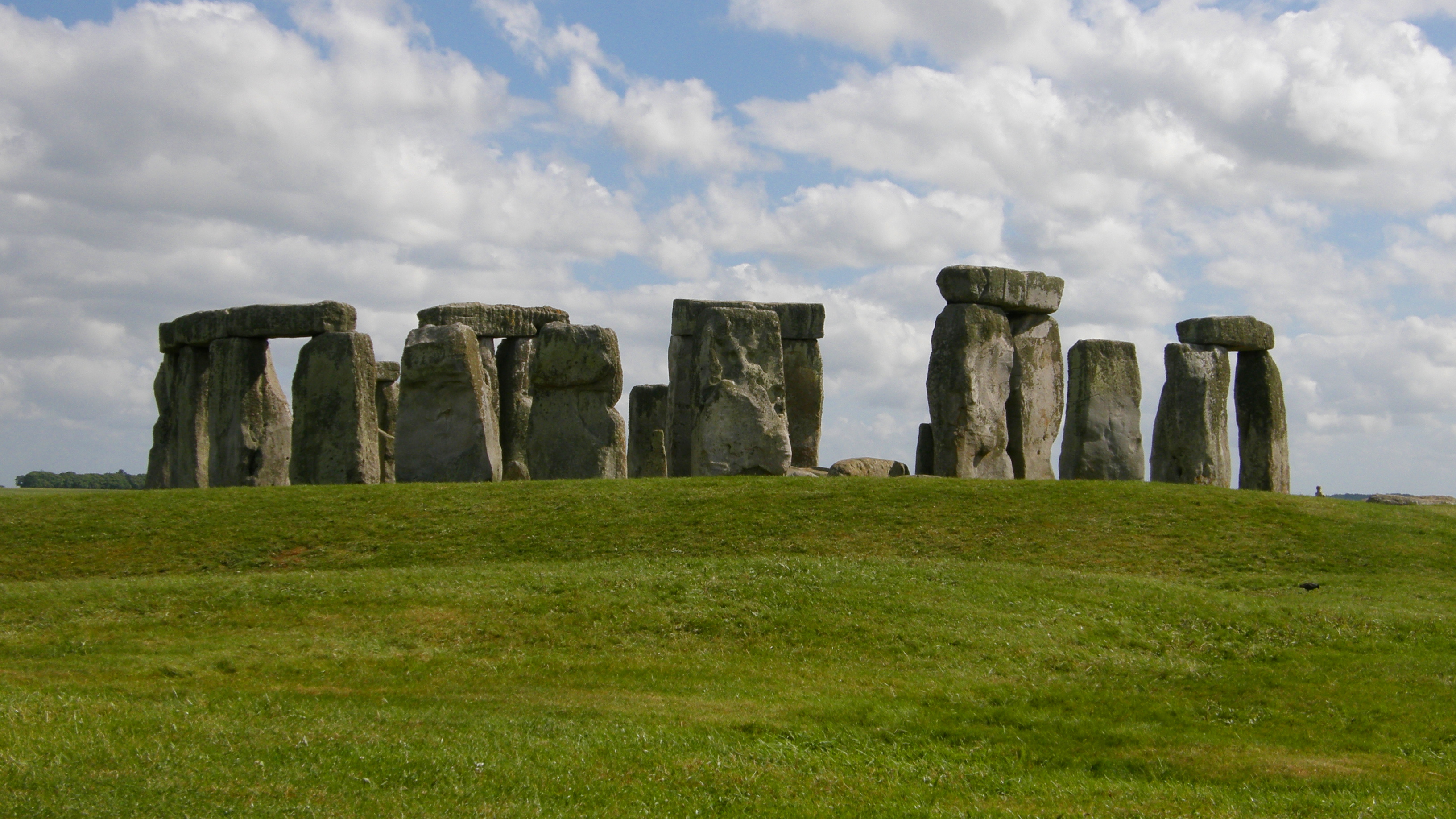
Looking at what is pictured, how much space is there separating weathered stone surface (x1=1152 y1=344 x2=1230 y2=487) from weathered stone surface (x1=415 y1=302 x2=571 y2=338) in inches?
588

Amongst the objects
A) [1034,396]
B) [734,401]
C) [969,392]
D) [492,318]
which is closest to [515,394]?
[492,318]

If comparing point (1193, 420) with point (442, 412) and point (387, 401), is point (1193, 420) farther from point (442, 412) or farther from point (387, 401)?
point (387, 401)

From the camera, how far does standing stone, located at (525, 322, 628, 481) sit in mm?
31797

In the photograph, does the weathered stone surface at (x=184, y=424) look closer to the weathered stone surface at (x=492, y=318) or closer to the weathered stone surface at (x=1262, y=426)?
the weathered stone surface at (x=492, y=318)

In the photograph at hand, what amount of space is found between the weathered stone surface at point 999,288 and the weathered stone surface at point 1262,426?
5.28 meters

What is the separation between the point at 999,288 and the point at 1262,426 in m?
7.60

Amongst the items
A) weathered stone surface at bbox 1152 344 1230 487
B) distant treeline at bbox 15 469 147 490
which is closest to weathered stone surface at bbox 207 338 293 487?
weathered stone surface at bbox 1152 344 1230 487

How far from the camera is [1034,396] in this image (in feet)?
112

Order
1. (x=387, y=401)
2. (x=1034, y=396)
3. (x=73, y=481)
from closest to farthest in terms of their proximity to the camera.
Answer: (x=1034, y=396)
(x=387, y=401)
(x=73, y=481)

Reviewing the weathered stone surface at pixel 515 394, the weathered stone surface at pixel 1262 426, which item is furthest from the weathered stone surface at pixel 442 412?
the weathered stone surface at pixel 1262 426

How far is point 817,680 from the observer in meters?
16.0

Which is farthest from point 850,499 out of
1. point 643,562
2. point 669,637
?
point 669,637

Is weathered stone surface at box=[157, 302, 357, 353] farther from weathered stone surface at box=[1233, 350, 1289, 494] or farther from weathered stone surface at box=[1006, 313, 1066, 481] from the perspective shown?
weathered stone surface at box=[1233, 350, 1289, 494]

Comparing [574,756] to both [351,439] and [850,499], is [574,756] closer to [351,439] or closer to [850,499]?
[850,499]
